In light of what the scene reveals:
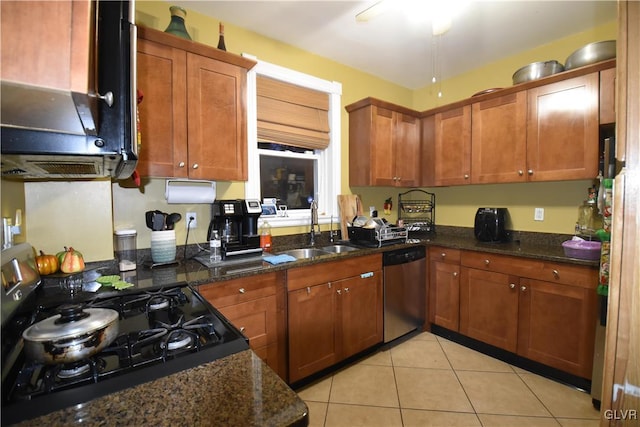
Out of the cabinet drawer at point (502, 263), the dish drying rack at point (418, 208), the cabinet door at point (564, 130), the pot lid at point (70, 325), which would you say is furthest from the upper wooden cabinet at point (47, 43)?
the dish drying rack at point (418, 208)

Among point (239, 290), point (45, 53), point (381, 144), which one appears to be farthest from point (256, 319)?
point (381, 144)

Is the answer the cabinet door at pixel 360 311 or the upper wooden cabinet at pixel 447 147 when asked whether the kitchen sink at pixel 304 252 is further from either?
the upper wooden cabinet at pixel 447 147

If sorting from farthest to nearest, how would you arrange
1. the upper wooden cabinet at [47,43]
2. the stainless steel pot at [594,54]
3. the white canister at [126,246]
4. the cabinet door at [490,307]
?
the cabinet door at [490,307] < the stainless steel pot at [594,54] < the white canister at [126,246] < the upper wooden cabinet at [47,43]

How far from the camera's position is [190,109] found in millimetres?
1787

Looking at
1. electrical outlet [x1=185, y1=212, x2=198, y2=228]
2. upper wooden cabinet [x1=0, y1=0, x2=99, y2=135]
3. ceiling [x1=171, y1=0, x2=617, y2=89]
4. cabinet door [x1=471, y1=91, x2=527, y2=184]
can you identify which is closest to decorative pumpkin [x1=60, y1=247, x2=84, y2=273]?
electrical outlet [x1=185, y1=212, x2=198, y2=228]

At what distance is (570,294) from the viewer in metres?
1.97

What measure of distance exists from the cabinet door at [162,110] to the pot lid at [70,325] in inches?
41.9

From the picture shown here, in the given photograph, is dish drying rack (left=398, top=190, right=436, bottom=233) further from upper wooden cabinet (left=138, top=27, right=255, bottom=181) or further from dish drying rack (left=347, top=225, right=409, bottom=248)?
upper wooden cabinet (left=138, top=27, right=255, bottom=181)

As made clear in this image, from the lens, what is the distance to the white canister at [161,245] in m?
1.81

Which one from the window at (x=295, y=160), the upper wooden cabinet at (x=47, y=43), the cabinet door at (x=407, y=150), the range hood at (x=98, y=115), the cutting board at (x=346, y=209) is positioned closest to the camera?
the upper wooden cabinet at (x=47, y=43)

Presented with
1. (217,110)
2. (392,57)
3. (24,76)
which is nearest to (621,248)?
(24,76)

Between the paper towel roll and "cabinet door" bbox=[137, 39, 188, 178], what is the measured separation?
9.8 inches

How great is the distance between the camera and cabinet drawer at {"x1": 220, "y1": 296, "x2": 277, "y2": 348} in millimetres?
1682

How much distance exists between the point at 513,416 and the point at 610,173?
5.54 ft
